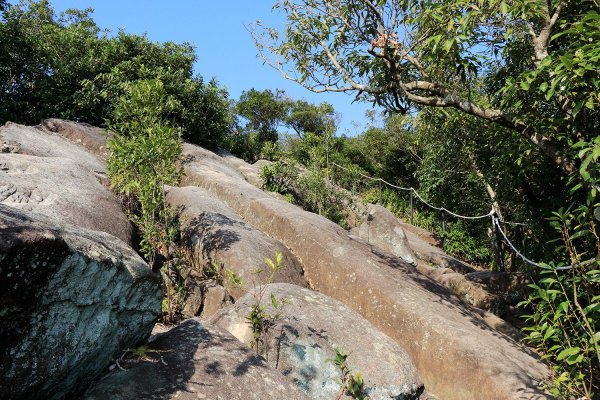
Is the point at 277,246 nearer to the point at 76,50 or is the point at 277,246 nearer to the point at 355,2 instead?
the point at 355,2

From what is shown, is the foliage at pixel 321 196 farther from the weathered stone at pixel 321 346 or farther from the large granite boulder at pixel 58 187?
the weathered stone at pixel 321 346

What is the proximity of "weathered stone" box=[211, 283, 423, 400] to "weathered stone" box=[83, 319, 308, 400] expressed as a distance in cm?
91

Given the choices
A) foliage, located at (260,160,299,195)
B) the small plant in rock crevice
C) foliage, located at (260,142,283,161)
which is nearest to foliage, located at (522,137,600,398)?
the small plant in rock crevice

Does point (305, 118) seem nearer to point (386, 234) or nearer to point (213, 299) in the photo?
point (386, 234)

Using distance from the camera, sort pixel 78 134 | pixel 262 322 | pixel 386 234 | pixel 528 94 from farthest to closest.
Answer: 1. pixel 78 134
2. pixel 386 234
3. pixel 528 94
4. pixel 262 322

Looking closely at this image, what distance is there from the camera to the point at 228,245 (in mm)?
7672

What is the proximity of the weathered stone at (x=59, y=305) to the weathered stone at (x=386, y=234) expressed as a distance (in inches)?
360

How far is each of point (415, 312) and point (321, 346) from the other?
2.32 m

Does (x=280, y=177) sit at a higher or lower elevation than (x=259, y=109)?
lower

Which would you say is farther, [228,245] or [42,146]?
[42,146]

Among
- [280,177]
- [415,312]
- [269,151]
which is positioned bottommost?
[415,312]

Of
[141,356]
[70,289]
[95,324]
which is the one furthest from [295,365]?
[70,289]

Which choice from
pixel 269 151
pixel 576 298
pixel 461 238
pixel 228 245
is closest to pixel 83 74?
pixel 269 151

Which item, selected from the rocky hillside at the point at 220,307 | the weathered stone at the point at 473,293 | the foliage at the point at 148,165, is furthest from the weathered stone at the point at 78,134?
the weathered stone at the point at 473,293
